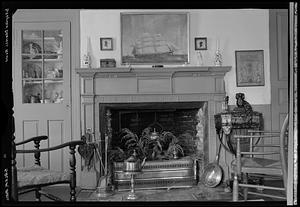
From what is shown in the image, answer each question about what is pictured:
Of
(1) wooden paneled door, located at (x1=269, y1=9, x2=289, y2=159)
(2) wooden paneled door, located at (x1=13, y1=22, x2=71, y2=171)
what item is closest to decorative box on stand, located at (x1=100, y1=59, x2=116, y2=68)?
(2) wooden paneled door, located at (x1=13, y1=22, x2=71, y2=171)

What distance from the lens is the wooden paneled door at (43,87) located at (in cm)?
432

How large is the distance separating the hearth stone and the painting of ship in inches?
48.0

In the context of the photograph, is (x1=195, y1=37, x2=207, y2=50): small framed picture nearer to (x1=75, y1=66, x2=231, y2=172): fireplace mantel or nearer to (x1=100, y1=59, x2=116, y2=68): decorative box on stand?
(x1=75, y1=66, x2=231, y2=172): fireplace mantel

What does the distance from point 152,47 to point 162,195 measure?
1.65 metres

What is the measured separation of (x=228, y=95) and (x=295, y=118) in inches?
94.8

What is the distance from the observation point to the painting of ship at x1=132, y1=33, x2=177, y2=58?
433 centimetres

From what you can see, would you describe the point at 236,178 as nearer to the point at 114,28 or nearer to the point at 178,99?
the point at 178,99

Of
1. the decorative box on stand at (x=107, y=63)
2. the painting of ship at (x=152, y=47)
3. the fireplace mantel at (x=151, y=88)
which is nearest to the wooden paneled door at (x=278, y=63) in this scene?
the fireplace mantel at (x=151, y=88)

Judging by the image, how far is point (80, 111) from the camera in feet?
14.2

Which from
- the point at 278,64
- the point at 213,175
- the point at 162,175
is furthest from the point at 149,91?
the point at 278,64

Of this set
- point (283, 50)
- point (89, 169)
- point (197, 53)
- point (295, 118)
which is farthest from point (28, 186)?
point (283, 50)

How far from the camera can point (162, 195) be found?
12.7ft

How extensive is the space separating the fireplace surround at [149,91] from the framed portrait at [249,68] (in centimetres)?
19

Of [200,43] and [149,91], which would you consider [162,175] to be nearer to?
[149,91]
